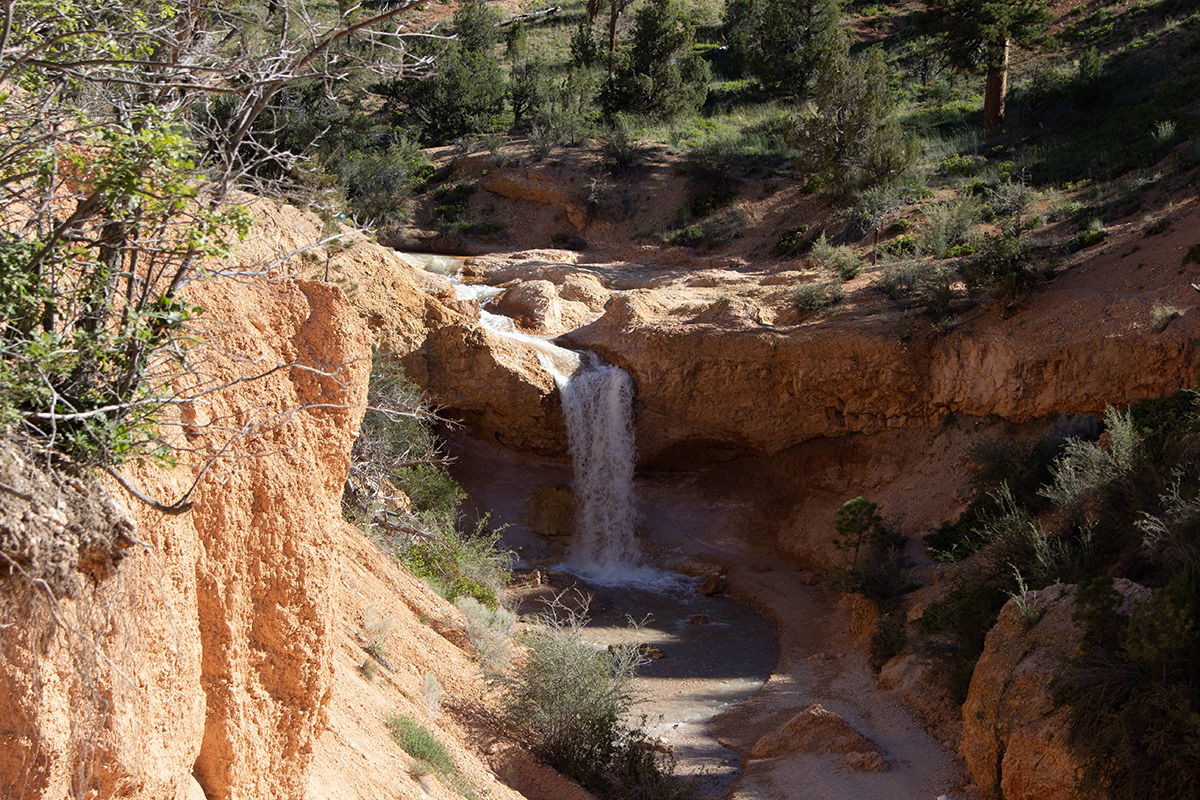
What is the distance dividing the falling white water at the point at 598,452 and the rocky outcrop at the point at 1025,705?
35.8ft

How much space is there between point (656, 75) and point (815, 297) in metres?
20.9

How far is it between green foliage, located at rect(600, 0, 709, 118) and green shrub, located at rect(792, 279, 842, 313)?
1958 centimetres

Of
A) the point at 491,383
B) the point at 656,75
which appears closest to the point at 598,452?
the point at 491,383

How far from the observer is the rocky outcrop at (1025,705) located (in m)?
9.66

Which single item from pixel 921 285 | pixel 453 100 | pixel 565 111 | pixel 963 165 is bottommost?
pixel 921 285

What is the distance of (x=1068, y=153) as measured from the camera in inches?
1111

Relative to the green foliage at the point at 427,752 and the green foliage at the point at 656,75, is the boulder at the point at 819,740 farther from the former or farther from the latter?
the green foliage at the point at 656,75

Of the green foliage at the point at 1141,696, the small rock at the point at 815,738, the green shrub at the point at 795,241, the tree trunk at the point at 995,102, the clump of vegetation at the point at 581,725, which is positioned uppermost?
the tree trunk at the point at 995,102

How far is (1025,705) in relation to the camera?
1020 cm

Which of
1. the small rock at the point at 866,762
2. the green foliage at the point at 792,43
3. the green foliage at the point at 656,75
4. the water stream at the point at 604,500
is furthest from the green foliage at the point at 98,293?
the green foliage at the point at 792,43

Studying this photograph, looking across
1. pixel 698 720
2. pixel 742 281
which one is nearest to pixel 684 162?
pixel 742 281

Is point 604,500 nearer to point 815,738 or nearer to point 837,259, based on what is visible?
point 837,259

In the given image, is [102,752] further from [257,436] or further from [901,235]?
[901,235]

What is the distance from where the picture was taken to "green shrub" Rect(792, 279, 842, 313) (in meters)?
21.3
